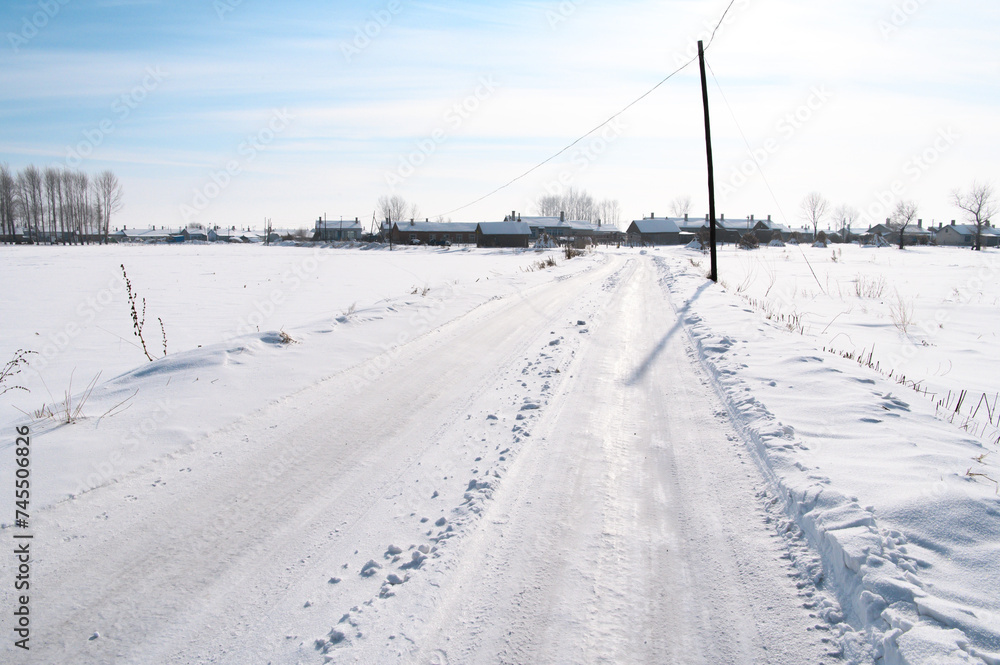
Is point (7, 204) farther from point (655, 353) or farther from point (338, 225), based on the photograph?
point (655, 353)

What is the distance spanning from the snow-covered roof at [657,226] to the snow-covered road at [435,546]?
10608cm

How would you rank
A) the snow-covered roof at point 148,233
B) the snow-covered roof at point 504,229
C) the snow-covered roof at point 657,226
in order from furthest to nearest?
the snow-covered roof at point 148,233, the snow-covered roof at point 657,226, the snow-covered roof at point 504,229

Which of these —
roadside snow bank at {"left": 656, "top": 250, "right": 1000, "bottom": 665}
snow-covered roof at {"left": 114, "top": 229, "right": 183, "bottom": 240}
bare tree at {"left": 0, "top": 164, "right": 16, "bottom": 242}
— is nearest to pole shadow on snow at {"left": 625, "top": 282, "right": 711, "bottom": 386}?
roadside snow bank at {"left": 656, "top": 250, "right": 1000, "bottom": 665}

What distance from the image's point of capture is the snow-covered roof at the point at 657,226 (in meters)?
104

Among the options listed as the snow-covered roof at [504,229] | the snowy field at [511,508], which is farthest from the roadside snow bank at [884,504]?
the snow-covered roof at [504,229]

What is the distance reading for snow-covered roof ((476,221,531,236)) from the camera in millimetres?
85062

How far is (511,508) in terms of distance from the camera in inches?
141

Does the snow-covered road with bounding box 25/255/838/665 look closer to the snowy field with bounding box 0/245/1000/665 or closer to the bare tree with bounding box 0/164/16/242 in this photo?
the snowy field with bounding box 0/245/1000/665

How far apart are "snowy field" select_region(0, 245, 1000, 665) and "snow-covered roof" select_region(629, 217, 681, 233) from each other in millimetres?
102526

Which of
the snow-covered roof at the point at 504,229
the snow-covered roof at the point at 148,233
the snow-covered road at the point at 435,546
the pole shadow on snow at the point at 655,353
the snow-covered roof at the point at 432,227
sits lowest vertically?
the snow-covered road at the point at 435,546

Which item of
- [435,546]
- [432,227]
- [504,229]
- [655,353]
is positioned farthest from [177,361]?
[432,227]

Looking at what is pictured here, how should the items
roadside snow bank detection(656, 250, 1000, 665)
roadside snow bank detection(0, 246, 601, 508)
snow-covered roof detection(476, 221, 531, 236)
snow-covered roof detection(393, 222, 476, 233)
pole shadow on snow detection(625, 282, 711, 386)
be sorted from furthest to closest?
snow-covered roof detection(393, 222, 476, 233) < snow-covered roof detection(476, 221, 531, 236) < pole shadow on snow detection(625, 282, 711, 386) < roadside snow bank detection(0, 246, 601, 508) < roadside snow bank detection(656, 250, 1000, 665)

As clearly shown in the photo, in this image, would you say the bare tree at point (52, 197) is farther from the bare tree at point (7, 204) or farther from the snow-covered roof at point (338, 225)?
the snow-covered roof at point (338, 225)

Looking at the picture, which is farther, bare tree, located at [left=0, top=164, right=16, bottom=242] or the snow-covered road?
bare tree, located at [left=0, top=164, right=16, bottom=242]
